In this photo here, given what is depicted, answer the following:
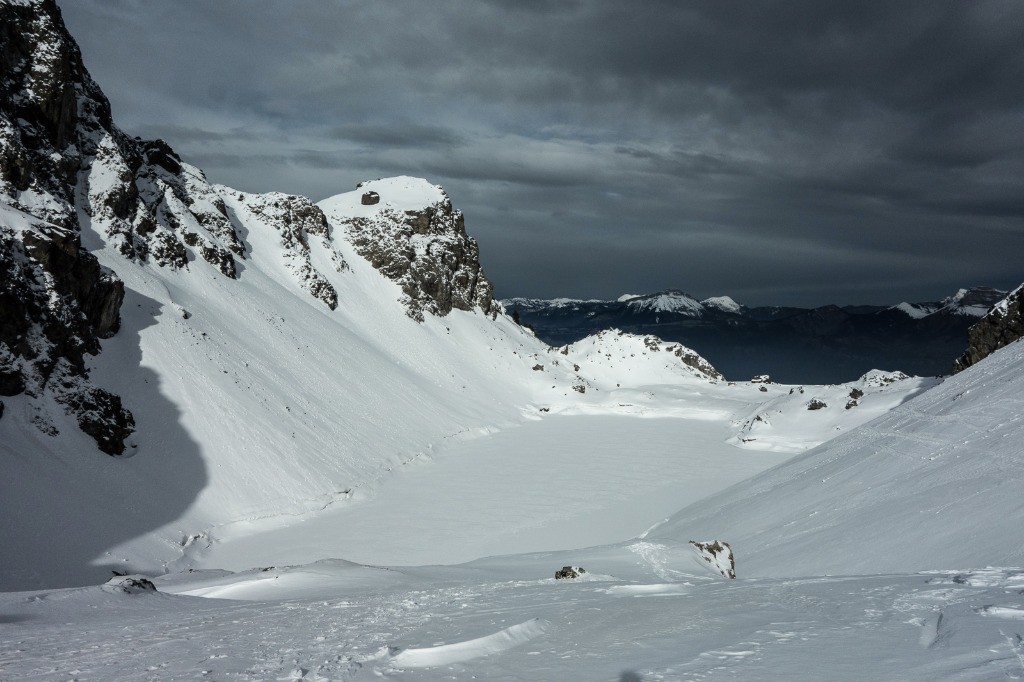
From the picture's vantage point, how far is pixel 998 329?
3578cm

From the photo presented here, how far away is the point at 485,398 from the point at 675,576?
47583 millimetres

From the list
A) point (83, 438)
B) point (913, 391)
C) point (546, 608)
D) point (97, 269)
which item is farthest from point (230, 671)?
point (913, 391)

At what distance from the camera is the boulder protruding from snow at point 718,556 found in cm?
1508

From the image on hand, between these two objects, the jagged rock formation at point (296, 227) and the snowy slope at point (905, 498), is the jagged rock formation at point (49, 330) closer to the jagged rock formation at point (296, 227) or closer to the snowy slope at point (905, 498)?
the snowy slope at point (905, 498)

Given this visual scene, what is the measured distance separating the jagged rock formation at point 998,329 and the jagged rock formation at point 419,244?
51.3m

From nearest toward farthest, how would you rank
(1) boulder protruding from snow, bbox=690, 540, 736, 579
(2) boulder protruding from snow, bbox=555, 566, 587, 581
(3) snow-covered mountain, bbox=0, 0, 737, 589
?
1. (2) boulder protruding from snow, bbox=555, 566, 587, 581
2. (1) boulder protruding from snow, bbox=690, 540, 736, 579
3. (3) snow-covered mountain, bbox=0, 0, 737, 589

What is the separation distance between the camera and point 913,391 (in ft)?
150

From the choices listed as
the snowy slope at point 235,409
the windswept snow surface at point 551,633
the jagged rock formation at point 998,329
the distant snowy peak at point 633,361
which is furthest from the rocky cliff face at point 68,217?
the distant snowy peak at point 633,361

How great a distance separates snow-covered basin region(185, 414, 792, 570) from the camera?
23188mm

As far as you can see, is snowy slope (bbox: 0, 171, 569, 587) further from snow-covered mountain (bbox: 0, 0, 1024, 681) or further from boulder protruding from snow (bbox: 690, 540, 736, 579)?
boulder protruding from snow (bbox: 690, 540, 736, 579)

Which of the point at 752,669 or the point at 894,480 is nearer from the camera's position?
the point at 752,669

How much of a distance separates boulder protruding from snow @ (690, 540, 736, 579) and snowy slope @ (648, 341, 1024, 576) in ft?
1.43

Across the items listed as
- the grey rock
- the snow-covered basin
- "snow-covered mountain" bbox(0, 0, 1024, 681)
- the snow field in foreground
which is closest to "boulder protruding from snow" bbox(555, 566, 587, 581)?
"snow-covered mountain" bbox(0, 0, 1024, 681)

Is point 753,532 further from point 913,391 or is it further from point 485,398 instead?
point 485,398
